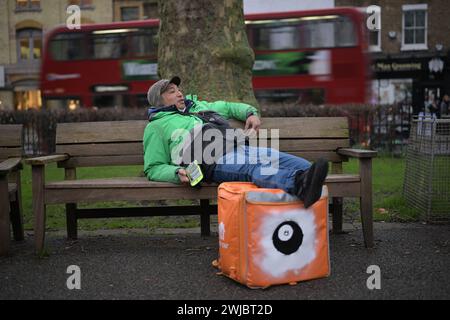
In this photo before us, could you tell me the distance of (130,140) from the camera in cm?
445

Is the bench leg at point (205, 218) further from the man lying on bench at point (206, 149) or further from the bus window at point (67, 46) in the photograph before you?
the bus window at point (67, 46)

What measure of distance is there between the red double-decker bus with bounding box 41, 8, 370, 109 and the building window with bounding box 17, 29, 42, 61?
27.8 feet

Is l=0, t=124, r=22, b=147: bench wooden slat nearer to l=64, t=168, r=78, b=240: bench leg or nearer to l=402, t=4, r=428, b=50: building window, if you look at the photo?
l=64, t=168, r=78, b=240: bench leg

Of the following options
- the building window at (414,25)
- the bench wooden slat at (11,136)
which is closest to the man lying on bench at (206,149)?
the bench wooden slat at (11,136)

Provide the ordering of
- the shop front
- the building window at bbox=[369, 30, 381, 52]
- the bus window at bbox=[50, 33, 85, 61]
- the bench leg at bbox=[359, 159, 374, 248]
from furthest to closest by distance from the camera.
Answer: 1. the building window at bbox=[369, 30, 381, 52]
2. the shop front
3. the bus window at bbox=[50, 33, 85, 61]
4. the bench leg at bbox=[359, 159, 374, 248]

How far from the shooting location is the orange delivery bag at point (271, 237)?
299 centimetres

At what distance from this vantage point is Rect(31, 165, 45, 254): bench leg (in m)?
3.68

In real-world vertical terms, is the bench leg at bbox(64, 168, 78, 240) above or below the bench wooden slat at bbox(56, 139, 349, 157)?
below

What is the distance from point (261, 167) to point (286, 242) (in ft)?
1.94

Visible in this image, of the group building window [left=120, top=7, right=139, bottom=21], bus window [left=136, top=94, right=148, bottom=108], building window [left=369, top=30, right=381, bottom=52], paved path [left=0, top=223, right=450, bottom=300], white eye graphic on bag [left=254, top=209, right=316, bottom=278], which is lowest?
paved path [left=0, top=223, right=450, bottom=300]

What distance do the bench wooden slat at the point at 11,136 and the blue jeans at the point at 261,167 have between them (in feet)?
5.99

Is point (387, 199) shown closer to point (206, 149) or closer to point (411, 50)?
point (206, 149)

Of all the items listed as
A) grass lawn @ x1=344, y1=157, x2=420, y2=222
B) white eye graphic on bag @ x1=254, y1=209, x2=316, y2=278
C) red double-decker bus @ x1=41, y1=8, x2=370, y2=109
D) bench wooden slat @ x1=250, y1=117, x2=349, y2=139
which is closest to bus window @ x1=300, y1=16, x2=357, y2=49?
red double-decker bus @ x1=41, y1=8, x2=370, y2=109

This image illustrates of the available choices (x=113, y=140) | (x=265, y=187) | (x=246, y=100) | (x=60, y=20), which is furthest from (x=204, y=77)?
(x=60, y=20)
